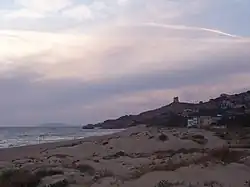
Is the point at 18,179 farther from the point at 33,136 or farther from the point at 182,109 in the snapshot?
the point at 182,109

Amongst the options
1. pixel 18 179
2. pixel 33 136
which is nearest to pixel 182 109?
pixel 33 136

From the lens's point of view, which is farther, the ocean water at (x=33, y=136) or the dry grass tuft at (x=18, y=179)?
the ocean water at (x=33, y=136)

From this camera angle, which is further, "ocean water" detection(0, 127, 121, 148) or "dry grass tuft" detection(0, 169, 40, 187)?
"ocean water" detection(0, 127, 121, 148)

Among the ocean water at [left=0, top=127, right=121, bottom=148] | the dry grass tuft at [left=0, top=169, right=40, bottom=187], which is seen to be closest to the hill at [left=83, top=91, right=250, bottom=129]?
the ocean water at [left=0, top=127, right=121, bottom=148]

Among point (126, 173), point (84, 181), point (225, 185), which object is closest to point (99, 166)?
point (126, 173)

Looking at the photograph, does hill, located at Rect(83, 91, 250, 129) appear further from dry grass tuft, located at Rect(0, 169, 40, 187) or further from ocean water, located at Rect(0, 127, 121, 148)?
dry grass tuft, located at Rect(0, 169, 40, 187)

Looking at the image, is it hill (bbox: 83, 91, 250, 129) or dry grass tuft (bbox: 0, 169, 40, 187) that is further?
A: hill (bbox: 83, 91, 250, 129)

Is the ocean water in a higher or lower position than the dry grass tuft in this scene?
higher

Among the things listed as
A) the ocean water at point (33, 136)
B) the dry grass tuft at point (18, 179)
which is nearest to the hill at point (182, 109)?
the ocean water at point (33, 136)

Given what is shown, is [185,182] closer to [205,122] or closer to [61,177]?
[61,177]

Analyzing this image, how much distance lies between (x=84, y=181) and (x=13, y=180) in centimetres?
203

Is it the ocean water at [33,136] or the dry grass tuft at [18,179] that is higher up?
the ocean water at [33,136]

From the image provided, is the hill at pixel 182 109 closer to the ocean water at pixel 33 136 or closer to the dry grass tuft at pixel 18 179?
the ocean water at pixel 33 136

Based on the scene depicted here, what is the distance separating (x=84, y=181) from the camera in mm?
14305
